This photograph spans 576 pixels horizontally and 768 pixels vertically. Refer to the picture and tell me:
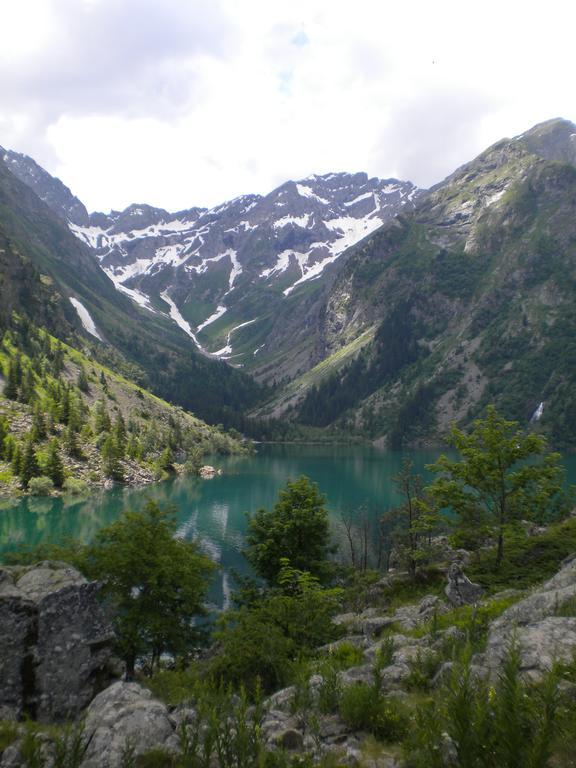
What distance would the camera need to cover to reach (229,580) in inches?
1927

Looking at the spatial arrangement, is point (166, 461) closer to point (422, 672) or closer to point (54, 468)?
point (54, 468)

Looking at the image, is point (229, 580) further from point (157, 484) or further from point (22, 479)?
point (157, 484)

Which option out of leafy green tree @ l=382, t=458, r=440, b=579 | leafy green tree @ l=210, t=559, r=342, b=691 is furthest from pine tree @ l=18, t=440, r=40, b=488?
leafy green tree @ l=210, t=559, r=342, b=691

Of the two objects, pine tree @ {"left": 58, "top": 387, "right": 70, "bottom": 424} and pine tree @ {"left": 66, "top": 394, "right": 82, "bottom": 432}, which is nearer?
pine tree @ {"left": 66, "top": 394, "right": 82, "bottom": 432}

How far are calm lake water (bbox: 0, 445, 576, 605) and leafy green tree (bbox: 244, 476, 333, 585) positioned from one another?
361 inches

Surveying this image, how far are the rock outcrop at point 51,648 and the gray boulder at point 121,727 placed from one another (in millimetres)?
7307

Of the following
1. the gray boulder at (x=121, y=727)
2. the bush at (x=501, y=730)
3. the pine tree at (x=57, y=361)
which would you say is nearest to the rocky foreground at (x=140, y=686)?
the gray boulder at (x=121, y=727)

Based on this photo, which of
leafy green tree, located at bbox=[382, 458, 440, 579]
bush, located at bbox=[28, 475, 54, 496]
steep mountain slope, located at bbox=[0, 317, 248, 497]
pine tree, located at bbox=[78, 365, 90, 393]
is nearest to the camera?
leafy green tree, located at bbox=[382, 458, 440, 579]

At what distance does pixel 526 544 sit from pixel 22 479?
89.5m

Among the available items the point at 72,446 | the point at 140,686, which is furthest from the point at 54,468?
the point at 140,686

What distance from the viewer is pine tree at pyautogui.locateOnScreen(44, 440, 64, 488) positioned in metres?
91.8

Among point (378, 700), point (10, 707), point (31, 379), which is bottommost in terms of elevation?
point (10, 707)

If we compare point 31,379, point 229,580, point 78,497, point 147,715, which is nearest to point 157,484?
point 78,497

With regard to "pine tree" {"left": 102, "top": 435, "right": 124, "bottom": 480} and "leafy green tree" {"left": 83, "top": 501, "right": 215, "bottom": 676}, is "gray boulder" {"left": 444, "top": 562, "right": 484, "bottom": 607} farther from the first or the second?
"pine tree" {"left": 102, "top": 435, "right": 124, "bottom": 480}
